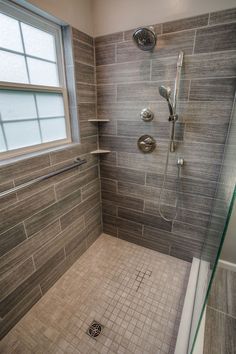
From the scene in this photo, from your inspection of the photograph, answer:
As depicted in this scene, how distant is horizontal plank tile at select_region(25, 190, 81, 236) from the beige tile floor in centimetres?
64

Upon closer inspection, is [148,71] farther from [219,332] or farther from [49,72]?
[219,332]

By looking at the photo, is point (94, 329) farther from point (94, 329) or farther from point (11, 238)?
point (11, 238)

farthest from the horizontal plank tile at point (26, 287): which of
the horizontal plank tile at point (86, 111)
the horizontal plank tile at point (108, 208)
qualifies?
the horizontal plank tile at point (86, 111)

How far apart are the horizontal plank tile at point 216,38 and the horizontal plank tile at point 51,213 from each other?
1.54m

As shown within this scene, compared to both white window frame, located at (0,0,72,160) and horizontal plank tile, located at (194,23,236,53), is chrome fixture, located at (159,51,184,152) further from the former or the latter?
white window frame, located at (0,0,72,160)

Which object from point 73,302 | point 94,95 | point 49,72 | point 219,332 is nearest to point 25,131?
point 49,72

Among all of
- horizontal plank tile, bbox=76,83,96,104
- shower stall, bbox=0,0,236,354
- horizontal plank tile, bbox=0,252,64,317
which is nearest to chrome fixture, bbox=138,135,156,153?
shower stall, bbox=0,0,236,354

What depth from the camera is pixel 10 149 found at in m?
1.26

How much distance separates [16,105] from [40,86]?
25 cm

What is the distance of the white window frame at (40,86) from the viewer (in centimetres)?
115

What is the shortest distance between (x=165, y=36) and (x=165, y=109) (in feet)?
1.71

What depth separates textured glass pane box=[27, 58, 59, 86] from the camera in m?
1.33

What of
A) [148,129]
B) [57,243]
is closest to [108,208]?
[57,243]

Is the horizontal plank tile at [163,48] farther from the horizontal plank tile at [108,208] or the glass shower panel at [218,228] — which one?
the horizontal plank tile at [108,208]
